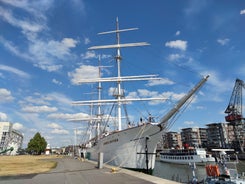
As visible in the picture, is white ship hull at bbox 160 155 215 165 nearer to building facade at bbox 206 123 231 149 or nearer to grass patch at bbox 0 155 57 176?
grass patch at bbox 0 155 57 176

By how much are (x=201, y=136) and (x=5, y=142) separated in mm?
120671

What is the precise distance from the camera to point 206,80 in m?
19.0

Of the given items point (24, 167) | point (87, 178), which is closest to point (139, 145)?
point (87, 178)

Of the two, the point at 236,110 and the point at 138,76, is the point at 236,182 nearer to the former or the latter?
the point at 138,76

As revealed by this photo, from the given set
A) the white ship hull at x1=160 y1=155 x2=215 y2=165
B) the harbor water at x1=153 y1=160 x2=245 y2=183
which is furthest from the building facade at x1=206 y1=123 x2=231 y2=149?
the harbor water at x1=153 y1=160 x2=245 y2=183

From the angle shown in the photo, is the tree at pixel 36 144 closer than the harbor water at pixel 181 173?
No

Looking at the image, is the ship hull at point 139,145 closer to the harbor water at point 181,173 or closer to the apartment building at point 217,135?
the harbor water at point 181,173

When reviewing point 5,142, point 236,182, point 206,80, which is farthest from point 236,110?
point 5,142

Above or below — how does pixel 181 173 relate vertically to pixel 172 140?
below

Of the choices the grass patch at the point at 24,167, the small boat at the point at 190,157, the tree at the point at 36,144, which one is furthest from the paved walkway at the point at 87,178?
the tree at the point at 36,144

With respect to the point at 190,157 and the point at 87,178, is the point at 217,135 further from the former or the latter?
the point at 87,178

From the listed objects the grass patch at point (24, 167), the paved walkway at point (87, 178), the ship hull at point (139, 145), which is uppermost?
the ship hull at point (139, 145)

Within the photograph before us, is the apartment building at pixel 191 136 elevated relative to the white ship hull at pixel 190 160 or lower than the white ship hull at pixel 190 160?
elevated

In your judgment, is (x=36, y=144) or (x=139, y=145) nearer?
(x=139, y=145)
